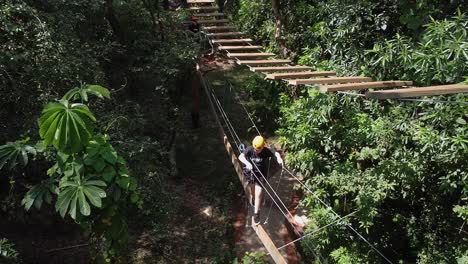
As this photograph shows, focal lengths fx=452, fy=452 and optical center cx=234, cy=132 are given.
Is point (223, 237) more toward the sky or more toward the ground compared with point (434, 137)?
more toward the ground

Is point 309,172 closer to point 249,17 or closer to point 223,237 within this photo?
point 223,237

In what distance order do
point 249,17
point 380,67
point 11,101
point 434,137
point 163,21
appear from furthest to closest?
point 249,17 → point 163,21 → point 380,67 → point 11,101 → point 434,137

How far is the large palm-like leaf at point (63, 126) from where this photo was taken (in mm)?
3199

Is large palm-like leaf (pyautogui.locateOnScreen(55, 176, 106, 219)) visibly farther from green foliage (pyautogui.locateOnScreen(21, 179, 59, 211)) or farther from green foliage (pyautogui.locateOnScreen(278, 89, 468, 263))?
green foliage (pyautogui.locateOnScreen(278, 89, 468, 263))

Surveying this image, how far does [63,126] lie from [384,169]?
121 inches

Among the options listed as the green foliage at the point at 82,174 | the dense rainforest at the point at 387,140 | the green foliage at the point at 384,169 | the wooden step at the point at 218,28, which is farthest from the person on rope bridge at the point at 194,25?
the green foliage at the point at 82,174

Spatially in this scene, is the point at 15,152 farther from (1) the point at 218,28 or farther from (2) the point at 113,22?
(1) the point at 218,28

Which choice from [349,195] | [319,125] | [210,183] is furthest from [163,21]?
[349,195]

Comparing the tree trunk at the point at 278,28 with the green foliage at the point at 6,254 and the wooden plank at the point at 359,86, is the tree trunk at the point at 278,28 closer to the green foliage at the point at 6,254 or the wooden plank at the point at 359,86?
the wooden plank at the point at 359,86

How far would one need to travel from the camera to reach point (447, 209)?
16.3 ft

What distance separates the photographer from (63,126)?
3207 mm

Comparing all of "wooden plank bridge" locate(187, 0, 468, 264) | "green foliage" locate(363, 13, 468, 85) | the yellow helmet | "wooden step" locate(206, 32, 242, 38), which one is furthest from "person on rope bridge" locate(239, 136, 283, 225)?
"wooden step" locate(206, 32, 242, 38)

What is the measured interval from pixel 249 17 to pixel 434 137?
4834 mm

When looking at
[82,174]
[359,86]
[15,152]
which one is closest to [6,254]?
[15,152]
